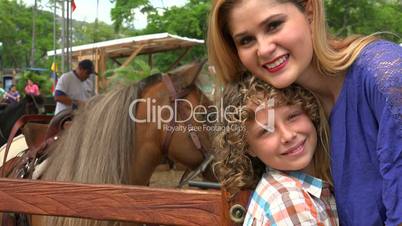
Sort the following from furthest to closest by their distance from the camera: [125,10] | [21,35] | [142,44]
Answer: [21,35]
[125,10]
[142,44]

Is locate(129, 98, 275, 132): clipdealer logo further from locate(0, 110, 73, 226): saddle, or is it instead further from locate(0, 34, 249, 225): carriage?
locate(0, 110, 73, 226): saddle

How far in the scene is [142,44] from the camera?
8.14 meters

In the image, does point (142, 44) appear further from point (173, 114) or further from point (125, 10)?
point (173, 114)

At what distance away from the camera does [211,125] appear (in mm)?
2623

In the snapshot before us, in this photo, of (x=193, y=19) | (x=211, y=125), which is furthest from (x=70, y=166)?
(x=193, y=19)

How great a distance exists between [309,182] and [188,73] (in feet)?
6.02

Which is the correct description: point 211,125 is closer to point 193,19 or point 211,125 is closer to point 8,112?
point 8,112

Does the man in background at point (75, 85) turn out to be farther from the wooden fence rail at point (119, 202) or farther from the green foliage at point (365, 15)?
the green foliage at point (365, 15)

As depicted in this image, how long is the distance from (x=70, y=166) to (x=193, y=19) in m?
9.85

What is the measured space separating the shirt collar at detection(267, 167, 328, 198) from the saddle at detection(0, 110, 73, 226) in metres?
1.73

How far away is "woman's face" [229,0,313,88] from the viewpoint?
36.3 inches

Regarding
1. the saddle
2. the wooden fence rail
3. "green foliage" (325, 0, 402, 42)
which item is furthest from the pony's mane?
"green foliage" (325, 0, 402, 42)

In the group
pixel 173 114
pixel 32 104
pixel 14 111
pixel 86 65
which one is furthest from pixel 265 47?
pixel 32 104

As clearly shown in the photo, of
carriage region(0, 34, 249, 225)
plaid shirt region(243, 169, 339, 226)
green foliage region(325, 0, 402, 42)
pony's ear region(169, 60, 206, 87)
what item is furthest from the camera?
green foliage region(325, 0, 402, 42)
